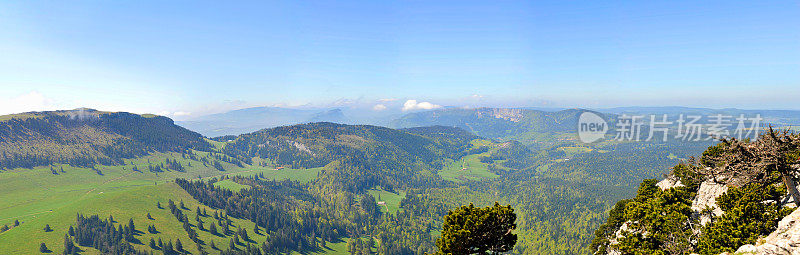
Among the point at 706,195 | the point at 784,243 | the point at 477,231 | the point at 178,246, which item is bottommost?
the point at 178,246

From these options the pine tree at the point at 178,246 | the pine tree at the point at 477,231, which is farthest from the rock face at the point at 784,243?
the pine tree at the point at 178,246

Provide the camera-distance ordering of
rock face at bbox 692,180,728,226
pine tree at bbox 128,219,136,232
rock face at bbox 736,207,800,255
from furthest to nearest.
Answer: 1. pine tree at bbox 128,219,136,232
2. rock face at bbox 692,180,728,226
3. rock face at bbox 736,207,800,255

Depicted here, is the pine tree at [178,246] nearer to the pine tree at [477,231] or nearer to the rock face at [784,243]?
the pine tree at [477,231]

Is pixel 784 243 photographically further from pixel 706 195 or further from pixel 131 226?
pixel 131 226

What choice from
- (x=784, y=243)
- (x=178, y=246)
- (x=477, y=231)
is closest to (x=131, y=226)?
(x=178, y=246)

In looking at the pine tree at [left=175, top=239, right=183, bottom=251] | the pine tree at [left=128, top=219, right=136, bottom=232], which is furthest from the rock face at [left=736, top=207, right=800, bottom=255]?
the pine tree at [left=128, top=219, right=136, bottom=232]

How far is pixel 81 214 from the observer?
621ft

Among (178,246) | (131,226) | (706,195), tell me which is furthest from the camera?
(131,226)

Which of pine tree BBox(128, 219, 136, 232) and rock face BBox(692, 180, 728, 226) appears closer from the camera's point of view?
rock face BBox(692, 180, 728, 226)

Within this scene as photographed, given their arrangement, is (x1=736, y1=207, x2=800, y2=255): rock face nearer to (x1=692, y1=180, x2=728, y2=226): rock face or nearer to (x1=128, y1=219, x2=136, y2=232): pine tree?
(x1=692, y1=180, x2=728, y2=226): rock face

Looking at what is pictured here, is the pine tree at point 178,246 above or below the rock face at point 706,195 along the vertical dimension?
below

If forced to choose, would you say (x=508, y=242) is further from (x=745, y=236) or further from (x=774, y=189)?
(x=774, y=189)

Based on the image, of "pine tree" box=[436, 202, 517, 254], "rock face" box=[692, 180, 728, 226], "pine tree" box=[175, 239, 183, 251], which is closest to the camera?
"pine tree" box=[436, 202, 517, 254]

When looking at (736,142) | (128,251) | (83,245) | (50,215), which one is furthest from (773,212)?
(50,215)
